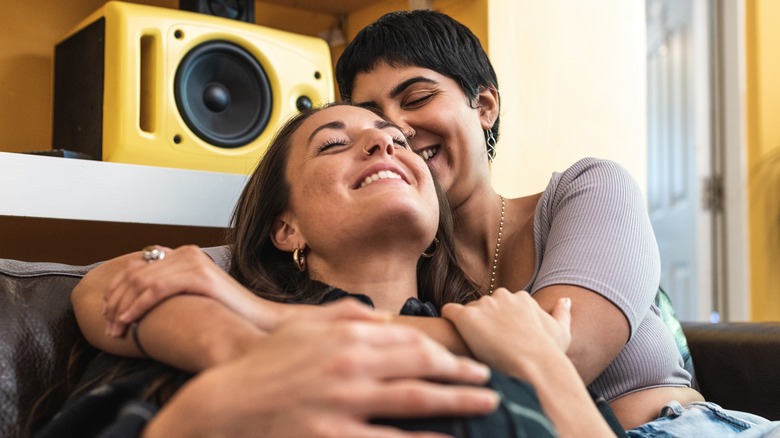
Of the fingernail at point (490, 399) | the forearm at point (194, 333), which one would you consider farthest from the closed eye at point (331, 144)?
the fingernail at point (490, 399)

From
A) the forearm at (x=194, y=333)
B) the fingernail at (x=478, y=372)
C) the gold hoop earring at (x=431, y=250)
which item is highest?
the gold hoop earring at (x=431, y=250)

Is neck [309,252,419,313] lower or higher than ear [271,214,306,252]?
lower

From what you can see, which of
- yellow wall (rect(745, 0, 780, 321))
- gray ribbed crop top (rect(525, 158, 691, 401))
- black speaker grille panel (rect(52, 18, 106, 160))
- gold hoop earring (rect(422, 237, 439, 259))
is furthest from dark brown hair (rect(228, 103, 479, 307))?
yellow wall (rect(745, 0, 780, 321))

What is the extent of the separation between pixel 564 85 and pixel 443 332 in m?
1.48

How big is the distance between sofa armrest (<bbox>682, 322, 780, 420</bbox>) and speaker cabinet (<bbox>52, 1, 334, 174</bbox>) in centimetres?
103

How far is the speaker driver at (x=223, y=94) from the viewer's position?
6.52ft

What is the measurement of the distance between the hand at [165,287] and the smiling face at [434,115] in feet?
1.98

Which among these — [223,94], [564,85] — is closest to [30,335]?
[223,94]

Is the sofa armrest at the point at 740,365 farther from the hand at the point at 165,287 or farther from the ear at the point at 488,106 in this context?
the hand at the point at 165,287

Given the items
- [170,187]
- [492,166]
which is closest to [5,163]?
[170,187]

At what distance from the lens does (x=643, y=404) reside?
53.1 inches

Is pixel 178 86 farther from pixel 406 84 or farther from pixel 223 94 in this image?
pixel 406 84

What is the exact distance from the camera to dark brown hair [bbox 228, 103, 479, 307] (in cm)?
135

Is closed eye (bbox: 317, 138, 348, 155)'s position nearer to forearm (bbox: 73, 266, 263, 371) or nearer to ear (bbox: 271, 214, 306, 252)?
ear (bbox: 271, 214, 306, 252)
